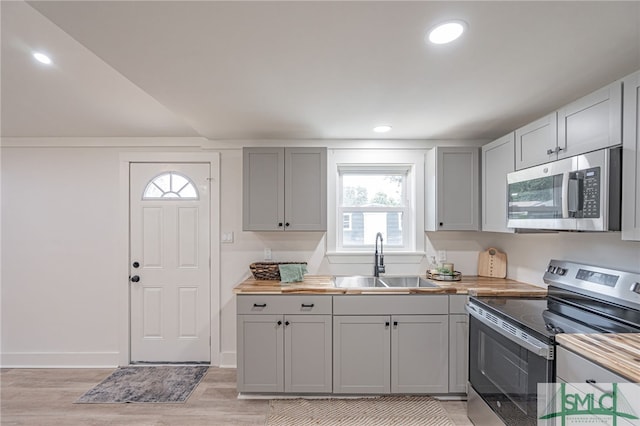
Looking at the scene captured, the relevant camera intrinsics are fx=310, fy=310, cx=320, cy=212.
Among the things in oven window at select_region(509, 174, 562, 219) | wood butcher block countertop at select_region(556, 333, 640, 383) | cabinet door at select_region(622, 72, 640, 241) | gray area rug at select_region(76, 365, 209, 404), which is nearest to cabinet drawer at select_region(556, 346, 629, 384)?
wood butcher block countertop at select_region(556, 333, 640, 383)

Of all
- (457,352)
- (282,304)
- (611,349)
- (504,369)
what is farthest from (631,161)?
(282,304)

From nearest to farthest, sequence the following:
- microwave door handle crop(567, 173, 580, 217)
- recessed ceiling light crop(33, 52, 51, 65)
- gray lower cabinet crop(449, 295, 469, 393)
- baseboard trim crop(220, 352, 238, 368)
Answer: microwave door handle crop(567, 173, 580, 217) → recessed ceiling light crop(33, 52, 51, 65) → gray lower cabinet crop(449, 295, 469, 393) → baseboard trim crop(220, 352, 238, 368)

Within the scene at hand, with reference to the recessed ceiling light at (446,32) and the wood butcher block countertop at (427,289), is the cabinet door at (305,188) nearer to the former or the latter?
the wood butcher block countertop at (427,289)

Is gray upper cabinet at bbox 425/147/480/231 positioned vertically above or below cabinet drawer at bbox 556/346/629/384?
above

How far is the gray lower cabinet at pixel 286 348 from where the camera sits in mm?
2543

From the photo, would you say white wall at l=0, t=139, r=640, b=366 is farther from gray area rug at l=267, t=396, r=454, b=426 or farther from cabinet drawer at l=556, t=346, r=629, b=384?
cabinet drawer at l=556, t=346, r=629, b=384

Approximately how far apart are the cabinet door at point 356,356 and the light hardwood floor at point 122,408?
610 millimetres

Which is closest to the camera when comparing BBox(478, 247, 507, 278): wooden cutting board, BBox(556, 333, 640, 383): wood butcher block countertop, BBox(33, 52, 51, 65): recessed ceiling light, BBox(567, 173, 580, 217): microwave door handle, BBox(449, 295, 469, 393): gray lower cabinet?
BBox(556, 333, 640, 383): wood butcher block countertop

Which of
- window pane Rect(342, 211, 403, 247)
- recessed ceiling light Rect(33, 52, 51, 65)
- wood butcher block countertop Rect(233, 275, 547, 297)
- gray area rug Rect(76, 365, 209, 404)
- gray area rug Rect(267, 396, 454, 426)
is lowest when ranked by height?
gray area rug Rect(76, 365, 209, 404)

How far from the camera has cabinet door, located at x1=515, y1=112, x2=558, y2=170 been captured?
201 cm

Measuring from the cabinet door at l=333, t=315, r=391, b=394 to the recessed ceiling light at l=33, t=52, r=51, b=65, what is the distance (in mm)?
2708

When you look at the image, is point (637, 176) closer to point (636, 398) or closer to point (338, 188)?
point (636, 398)

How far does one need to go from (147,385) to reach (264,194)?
6.67 feet

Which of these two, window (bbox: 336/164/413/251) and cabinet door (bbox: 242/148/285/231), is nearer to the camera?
cabinet door (bbox: 242/148/285/231)
